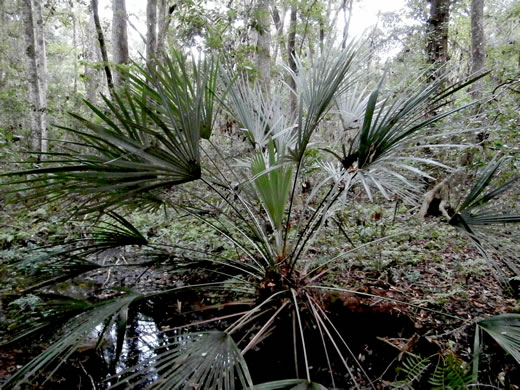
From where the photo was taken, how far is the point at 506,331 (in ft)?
5.63

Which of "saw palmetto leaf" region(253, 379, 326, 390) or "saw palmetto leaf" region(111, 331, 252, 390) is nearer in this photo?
"saw palmetto leaf" region(111, 331, 252, 390)

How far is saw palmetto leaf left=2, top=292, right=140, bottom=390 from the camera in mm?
1480

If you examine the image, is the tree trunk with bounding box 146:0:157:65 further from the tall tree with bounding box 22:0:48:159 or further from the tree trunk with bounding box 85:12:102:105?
the tall tree with bounding box 22:0:48:159

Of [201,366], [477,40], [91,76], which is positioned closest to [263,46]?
[477,40]

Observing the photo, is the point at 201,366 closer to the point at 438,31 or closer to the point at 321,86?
the point at 321,86

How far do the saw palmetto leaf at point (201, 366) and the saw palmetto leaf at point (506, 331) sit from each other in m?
1.28

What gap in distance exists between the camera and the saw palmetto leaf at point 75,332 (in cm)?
148

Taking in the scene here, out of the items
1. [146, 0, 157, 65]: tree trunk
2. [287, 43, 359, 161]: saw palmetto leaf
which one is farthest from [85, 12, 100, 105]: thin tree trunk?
[287, 43, 359, 161]: saw palmetto leaf

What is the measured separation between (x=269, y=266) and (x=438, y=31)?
642cm

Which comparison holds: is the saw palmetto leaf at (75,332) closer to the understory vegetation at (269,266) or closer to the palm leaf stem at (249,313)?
the understory vegetation at (269,266)

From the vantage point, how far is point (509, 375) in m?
2.09

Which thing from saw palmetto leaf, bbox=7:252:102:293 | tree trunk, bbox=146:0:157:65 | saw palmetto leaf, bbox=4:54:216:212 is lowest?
saw palmetto leaf, bbox=7:252:102:293

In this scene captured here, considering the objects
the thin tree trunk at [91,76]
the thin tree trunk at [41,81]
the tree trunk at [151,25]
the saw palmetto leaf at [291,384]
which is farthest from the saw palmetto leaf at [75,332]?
the tree trunk at [151,25]

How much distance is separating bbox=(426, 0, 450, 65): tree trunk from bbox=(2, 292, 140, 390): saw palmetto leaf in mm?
6928
